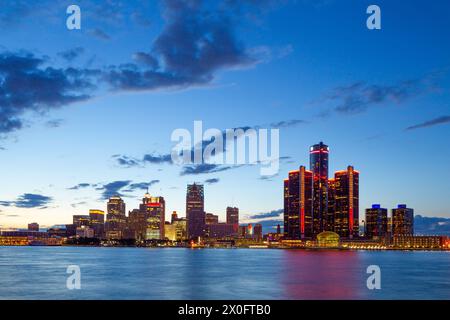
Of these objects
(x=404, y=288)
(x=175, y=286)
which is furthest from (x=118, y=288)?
(x=404, y=288)

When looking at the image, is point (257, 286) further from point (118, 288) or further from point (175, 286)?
point (118, 288)
